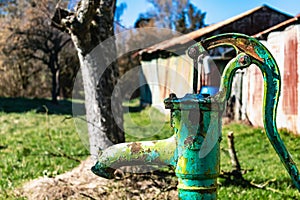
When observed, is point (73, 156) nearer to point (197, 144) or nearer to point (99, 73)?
point (99, 73)

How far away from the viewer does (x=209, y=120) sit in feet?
4.74

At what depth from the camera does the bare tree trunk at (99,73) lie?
3.93 metres

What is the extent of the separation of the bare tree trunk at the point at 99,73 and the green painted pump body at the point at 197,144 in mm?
2517

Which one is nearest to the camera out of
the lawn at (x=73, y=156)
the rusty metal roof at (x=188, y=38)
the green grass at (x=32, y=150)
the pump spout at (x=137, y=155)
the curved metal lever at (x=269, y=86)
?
the curved metal lever at (x=269, y=86)

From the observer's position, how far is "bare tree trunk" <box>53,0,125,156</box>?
12.9 feet

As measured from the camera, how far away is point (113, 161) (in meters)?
1.61

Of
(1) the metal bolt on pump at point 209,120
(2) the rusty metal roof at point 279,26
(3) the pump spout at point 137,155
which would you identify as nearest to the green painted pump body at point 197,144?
(1) the metal bolt on pump at point 209,120

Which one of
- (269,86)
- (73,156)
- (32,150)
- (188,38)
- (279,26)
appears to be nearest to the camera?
(269,86)

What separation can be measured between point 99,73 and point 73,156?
220cm

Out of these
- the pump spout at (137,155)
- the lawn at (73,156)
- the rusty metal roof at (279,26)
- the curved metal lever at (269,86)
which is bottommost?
the lawn at (73,156)

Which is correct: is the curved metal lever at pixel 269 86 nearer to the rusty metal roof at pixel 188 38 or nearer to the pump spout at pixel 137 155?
the pump spout at pixel 137 155

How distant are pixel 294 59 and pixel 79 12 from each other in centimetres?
458

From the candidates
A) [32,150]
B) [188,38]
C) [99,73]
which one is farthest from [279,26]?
[99,73]

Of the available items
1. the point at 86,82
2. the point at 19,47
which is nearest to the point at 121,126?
the point at 86,82
